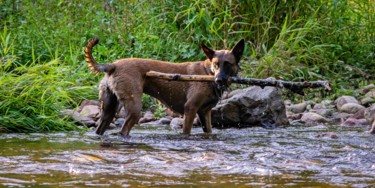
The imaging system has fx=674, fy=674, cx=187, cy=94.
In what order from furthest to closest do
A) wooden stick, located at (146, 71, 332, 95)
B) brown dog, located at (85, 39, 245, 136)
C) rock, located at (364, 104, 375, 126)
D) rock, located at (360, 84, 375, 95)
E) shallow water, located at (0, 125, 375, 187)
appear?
1. rock, located at (360, 84, 375, 95)
2. rock, located at (364, 104, 375, 126)
3. brown dog, located at (85, 39, 245, 136)
4. wooden stick, located at (146, 71, 332, 95)
5. shallow water, located at (0, 125, 375, 187)

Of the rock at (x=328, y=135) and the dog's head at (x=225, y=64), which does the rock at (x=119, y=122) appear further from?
the rock at (x=328, y=135)

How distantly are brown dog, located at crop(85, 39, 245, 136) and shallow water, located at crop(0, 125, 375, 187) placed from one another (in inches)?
11.3

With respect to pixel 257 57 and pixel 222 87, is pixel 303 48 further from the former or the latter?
pixel 222 87

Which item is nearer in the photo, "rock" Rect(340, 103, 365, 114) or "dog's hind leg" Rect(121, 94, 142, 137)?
"dog's hind leg" Rect(121, 94, 142, 137)

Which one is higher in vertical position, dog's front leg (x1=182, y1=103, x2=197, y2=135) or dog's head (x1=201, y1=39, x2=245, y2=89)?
dog's head (x1=201, y1=39, x2=245, y2=89)

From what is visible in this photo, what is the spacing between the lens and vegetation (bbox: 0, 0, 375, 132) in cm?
1063

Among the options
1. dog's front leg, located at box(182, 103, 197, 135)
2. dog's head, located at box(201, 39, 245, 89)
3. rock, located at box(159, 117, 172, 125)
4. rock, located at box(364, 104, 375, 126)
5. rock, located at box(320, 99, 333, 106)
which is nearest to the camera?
dog's head, located at box(201, 39, 245, 89)

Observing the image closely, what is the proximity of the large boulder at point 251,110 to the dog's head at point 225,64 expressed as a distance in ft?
3.35

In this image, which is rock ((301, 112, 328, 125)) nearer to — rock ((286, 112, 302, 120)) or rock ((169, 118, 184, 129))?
rock ((286, 112, 302, 120))

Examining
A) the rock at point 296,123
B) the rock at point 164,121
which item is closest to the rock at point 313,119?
the rock at point 296,123

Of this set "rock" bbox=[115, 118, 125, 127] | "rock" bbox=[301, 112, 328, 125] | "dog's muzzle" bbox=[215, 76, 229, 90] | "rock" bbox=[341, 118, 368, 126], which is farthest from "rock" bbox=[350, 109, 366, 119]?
"rock" bbox=[115, 118, 125, 127]

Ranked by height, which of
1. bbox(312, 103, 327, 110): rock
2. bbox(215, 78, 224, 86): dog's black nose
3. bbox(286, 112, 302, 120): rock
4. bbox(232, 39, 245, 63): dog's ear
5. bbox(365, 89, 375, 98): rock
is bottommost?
bbox(286, 112, 302, 120): rock

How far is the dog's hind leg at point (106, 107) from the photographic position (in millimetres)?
7590

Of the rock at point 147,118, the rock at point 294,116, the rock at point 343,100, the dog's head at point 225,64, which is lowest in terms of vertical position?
the rock at point 147,118
